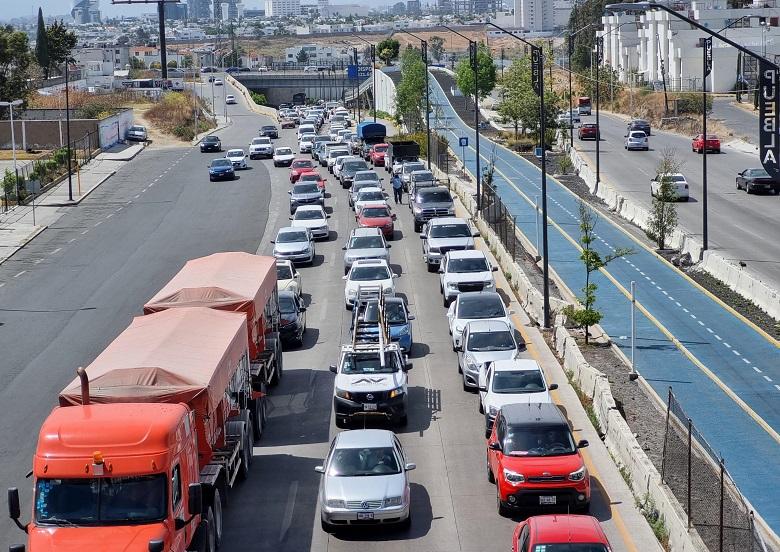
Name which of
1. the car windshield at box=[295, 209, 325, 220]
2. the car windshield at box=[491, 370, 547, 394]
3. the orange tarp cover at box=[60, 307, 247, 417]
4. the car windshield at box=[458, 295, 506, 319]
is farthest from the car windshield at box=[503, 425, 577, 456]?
the car windshield at box=[295, 209, 325, 220]

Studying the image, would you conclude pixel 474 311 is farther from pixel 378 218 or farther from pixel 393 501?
pixel 378 218

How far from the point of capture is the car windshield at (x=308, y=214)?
5191cm

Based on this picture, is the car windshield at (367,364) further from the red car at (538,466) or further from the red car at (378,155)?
the red car at (378,155)

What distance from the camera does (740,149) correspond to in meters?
85.1

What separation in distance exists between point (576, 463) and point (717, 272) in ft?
77.2

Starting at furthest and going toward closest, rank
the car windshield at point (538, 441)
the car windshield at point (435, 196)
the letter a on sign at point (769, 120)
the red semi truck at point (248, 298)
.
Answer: the car windshield at point (435, 196), the red semi truck at point (248, 298), the letter a on sign at point (769, 120), the car windshield at point (538, 441)

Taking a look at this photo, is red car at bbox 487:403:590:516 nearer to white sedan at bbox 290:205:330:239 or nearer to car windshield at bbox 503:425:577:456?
car windshield at bbox 503:425:577:456

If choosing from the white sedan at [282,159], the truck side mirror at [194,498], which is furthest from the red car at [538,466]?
the white sedan at [282,159]

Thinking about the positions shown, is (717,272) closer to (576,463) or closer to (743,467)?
(743,467)

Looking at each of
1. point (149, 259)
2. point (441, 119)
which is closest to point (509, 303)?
point (149, 259)

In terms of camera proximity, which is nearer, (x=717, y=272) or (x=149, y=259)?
(x=717, y=272)

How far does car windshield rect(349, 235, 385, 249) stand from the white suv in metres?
4.48

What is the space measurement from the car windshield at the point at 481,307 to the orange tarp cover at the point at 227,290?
5.78 meters

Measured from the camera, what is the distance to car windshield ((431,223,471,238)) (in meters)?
44.0
